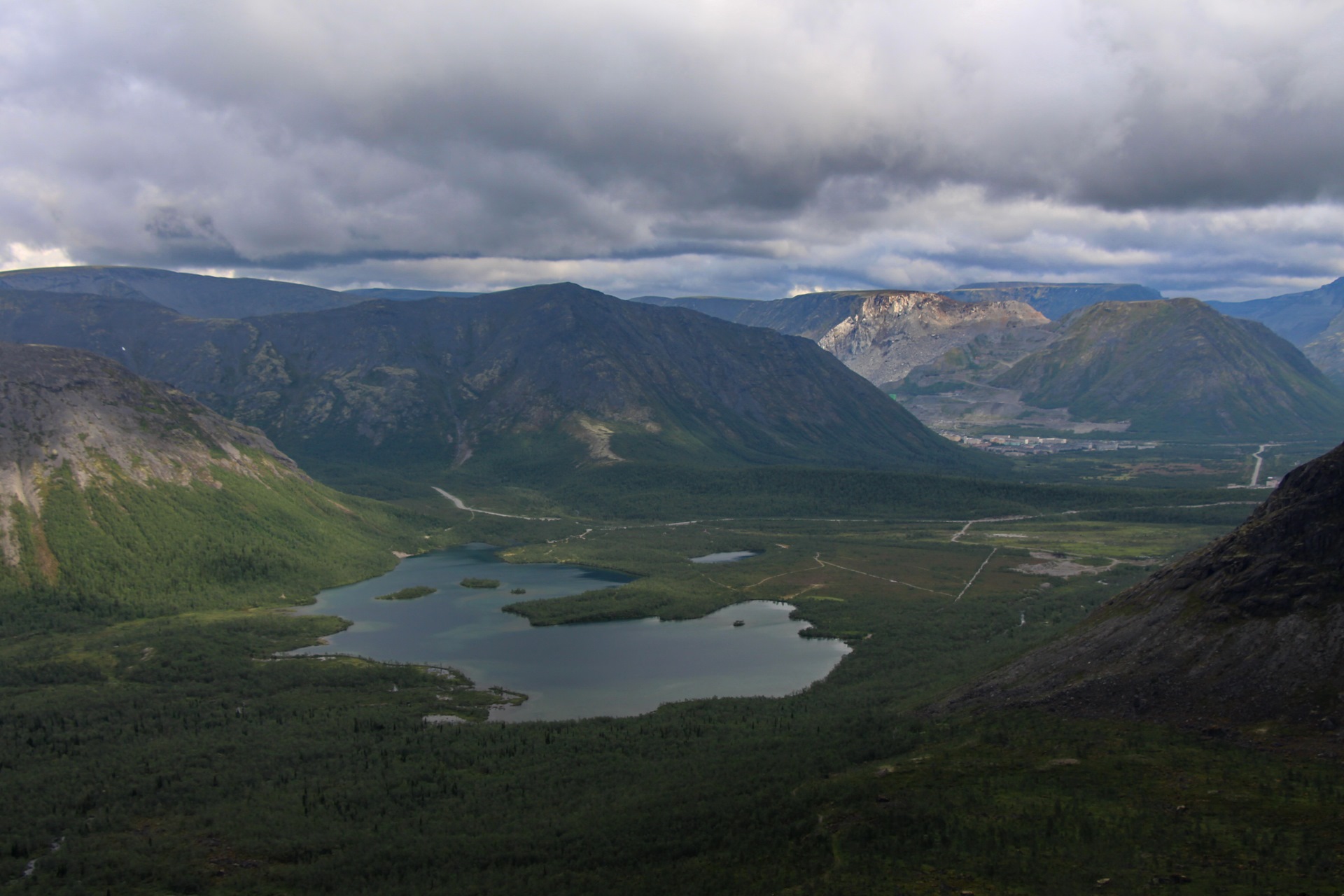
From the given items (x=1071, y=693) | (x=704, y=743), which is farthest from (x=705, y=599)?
(x=1071, y=693)

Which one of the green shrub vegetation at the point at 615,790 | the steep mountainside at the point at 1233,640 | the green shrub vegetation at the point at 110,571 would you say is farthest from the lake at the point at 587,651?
the steep mountainside at the point at 1233,640

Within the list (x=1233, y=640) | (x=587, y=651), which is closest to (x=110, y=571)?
(x=587, y=651)

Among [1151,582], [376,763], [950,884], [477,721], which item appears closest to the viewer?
[950,884]

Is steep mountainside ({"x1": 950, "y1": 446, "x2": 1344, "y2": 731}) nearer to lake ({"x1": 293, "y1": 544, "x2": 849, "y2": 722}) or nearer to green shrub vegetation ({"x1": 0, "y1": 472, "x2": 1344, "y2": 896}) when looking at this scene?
green shrub vegetation ({"x1": 0, "y1": 472, "x2": 1344, "y2": 896})

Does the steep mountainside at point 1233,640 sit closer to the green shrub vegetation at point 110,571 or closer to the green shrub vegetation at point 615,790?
the green shrub vegetation at point 615,790

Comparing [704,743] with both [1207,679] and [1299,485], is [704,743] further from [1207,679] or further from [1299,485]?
[1299,485]

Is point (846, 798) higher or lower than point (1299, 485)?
lower

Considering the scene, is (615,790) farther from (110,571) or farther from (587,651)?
(110,571)
